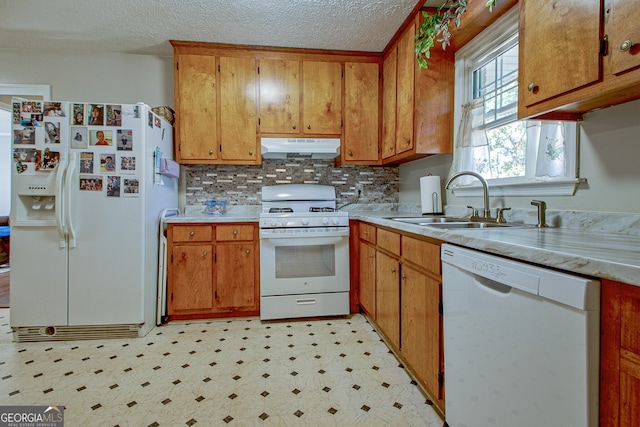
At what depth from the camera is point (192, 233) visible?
259 cm

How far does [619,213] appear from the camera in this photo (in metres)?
1.21

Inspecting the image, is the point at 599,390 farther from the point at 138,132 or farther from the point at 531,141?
the point at 138,132

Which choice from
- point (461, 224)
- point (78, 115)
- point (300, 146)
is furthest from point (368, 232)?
point (78, 115)

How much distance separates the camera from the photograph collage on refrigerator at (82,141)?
2.20 m

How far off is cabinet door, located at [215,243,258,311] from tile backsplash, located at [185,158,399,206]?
25.9 inches

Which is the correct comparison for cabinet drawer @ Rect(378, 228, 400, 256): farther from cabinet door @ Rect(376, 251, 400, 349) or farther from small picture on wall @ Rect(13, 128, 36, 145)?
small picture on wall @ Rect(13, 128, 36, 145)

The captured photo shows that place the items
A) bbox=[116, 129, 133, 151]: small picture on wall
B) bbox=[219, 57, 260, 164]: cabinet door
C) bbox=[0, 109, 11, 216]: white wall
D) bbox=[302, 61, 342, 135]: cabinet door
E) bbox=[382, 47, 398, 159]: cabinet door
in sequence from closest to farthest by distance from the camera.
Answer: bbox=[116, 129, 133, 151]: small picture on wall < bbox=[382, 47, 398, 159]: cabinet door < bbox=[219, 57, 260, 164]: cabinet door < bbox=[302, 61, 342, 135]: cabinet door < bbox=[0, 109, 11, 216]: white wall

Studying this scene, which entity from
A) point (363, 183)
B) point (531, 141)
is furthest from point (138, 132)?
point (531, 141)

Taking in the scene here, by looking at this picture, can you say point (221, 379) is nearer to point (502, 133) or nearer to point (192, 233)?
point (192, 233)

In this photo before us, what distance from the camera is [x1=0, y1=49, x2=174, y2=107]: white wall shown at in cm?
290

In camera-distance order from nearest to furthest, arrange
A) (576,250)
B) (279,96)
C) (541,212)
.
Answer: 1. (576,250)
2. (541,212)
3. (279,96)

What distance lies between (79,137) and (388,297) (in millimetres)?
2408

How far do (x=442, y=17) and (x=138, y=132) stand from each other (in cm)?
223
